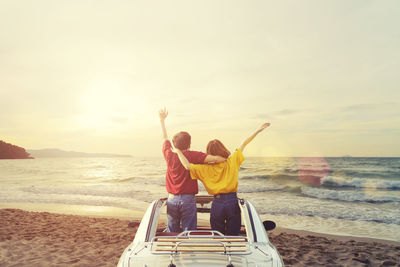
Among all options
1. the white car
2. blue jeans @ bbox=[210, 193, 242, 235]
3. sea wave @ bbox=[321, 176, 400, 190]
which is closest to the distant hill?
sea wave @ bbox=[321, 176, 400, 190]

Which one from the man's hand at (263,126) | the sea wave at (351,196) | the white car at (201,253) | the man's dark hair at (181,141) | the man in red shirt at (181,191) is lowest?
the sea wave at (351,196)

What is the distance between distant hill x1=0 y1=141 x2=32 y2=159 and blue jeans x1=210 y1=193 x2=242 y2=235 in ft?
438

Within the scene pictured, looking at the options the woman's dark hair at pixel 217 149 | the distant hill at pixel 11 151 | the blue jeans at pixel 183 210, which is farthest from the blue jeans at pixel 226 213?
the distant hill at pixel 11 151

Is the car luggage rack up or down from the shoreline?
up

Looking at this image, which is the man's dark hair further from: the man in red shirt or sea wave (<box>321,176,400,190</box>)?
sea wave (<box>321,176,400,190</box>)

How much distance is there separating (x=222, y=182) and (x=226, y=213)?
0.41 metres

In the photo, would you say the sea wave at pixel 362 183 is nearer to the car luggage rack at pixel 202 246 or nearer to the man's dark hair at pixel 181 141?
the man's dark hair at pixel 181 141

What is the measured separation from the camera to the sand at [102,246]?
626cm

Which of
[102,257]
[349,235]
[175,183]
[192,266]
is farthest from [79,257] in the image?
[349,235]

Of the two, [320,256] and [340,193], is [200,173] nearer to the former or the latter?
[320,256]

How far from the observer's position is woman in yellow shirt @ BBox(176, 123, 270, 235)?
349 centimetres

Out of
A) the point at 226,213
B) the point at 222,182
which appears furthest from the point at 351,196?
the point at 222,182

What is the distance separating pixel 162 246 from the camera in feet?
8.36

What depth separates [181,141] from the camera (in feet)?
12.0
